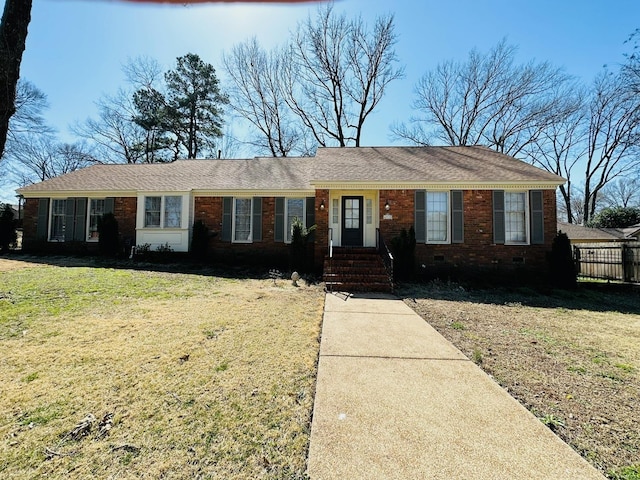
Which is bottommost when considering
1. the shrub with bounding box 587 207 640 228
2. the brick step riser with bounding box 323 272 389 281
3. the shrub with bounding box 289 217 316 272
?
the brick step riser with bounding box 323 272 389 281

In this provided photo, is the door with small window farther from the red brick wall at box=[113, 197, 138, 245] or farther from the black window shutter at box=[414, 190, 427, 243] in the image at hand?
the red brick wall at box=[113, 197, 138, 245]

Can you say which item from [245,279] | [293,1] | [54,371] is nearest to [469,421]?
[293,1]

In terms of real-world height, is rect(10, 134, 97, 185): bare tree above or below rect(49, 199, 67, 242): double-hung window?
above

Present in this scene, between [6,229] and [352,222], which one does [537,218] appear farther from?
[6,229]

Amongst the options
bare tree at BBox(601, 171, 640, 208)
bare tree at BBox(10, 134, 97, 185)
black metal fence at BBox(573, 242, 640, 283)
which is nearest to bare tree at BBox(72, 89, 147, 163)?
bare tree at BBox(10, 134, 97, 185)

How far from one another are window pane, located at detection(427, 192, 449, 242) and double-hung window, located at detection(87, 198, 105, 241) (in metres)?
13.8

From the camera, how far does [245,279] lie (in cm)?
952

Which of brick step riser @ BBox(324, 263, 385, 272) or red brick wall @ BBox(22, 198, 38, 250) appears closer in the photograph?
brick step riser @ BBox(324, 263, 385, 272)

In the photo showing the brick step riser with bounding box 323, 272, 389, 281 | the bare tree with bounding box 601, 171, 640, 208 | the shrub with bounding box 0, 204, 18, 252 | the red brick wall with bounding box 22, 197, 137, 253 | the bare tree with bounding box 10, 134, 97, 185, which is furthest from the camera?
the bare tree with bounding box 601, 171, 640, 208

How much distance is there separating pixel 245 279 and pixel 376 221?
5.32 meters

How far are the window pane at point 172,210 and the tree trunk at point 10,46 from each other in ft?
23.9

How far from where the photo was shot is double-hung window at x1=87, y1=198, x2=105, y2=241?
13.1 meters

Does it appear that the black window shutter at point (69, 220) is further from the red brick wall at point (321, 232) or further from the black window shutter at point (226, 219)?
the red brick wall at point (321, 232)

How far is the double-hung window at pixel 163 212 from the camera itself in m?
12.4
